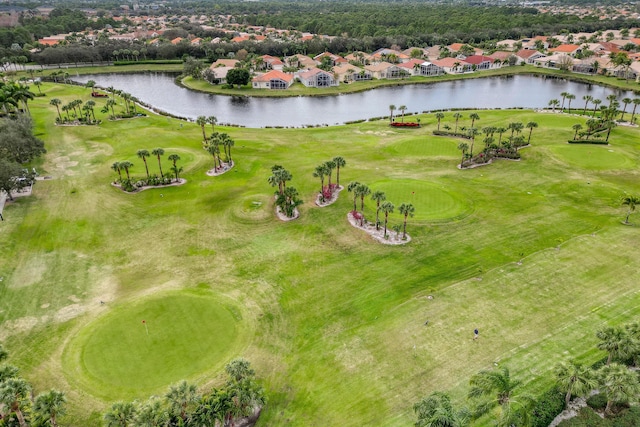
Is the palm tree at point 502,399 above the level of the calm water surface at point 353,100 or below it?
below

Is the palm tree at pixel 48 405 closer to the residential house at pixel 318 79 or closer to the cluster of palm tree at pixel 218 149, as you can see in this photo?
the cluster of palm tree at pixel 218 149

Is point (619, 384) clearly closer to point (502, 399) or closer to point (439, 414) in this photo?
point (502, 399)

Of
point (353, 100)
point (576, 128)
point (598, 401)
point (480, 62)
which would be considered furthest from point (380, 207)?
point (480, 62)

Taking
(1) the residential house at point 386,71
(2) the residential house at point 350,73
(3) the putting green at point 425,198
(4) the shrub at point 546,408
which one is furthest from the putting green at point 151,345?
(1) the residential house at point 386,71

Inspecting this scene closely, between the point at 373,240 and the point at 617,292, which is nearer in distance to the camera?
the point at 617,292

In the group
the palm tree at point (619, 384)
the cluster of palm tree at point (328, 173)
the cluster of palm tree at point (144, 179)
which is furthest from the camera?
the cluster of palm tree at point (144, 179)

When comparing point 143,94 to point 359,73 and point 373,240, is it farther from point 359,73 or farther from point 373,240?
point 373,240

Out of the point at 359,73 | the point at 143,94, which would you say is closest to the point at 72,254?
the point at 143,94
